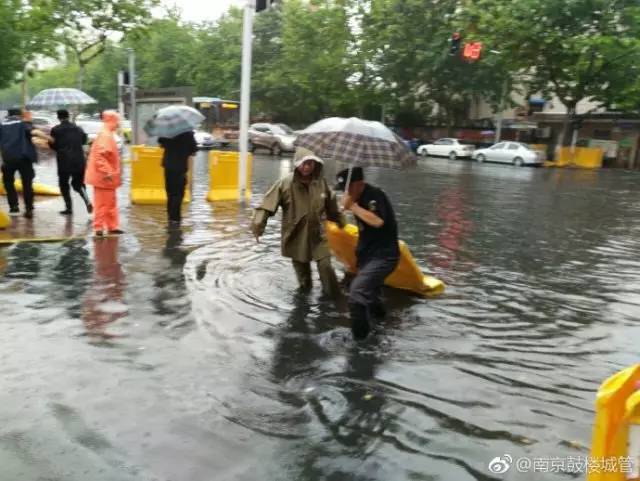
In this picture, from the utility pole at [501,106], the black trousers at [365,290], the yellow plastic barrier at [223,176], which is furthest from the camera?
the utility pole at [501,106]

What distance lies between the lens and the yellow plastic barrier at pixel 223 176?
13133mm

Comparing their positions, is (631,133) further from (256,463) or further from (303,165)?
(256,463)

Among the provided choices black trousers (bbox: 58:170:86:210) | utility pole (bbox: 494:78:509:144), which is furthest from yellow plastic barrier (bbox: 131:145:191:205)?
utility pole (bbox: 494:78:509:144)

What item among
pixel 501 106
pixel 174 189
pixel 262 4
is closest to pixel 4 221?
pixel 174 189

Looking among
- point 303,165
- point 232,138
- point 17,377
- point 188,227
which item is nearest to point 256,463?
point 17,377

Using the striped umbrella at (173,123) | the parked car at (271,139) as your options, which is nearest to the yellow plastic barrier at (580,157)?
the parked car at (271,139)

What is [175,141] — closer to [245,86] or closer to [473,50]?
[245,86]

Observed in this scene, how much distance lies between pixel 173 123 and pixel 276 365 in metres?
5.59

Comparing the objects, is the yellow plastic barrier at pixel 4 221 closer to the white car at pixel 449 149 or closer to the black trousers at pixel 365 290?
the black trousers at pixel 365 290

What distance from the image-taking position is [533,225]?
12.2 meters

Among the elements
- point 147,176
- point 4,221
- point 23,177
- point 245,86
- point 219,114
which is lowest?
point 4,221

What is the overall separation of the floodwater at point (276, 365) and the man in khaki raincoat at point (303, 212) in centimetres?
52

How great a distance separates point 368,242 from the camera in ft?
17.8

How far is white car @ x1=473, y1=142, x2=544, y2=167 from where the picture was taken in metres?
35.3
